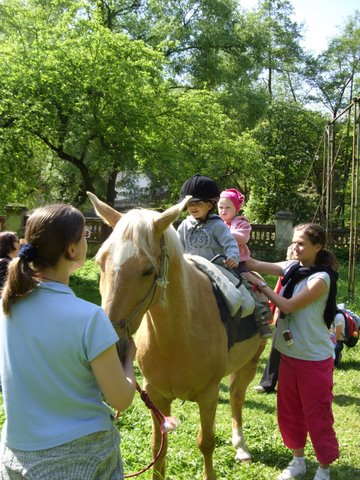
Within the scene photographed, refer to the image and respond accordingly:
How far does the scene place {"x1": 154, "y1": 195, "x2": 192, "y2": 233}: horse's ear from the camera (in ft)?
7.73

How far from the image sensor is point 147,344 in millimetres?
2902

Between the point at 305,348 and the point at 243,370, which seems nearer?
the point at 305,348

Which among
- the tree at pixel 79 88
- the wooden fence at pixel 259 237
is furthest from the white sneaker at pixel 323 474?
the wooden fence at pixel 259 237

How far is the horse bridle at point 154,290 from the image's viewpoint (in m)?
2.05

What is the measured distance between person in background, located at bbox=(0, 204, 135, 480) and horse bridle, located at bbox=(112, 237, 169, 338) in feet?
1.66

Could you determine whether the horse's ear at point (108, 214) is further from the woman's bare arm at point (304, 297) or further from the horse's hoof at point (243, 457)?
the horse's hoof at point (243, 457)

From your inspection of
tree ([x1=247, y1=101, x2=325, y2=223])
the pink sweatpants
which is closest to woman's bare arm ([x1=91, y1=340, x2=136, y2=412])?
the pink sweatpants

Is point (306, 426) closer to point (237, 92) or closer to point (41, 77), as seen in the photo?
point (41, 77)

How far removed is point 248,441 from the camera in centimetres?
416

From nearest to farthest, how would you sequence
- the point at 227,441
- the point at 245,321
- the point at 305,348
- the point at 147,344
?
the point at 147,344 < the point at 305,348 < the point at 245,321 < the point at 227,441

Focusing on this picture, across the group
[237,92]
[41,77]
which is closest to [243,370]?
[41,77]

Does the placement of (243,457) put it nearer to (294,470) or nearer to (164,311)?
(294,470)

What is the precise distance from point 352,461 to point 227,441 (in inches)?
42.6

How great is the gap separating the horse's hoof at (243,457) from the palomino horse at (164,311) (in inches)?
21.2
